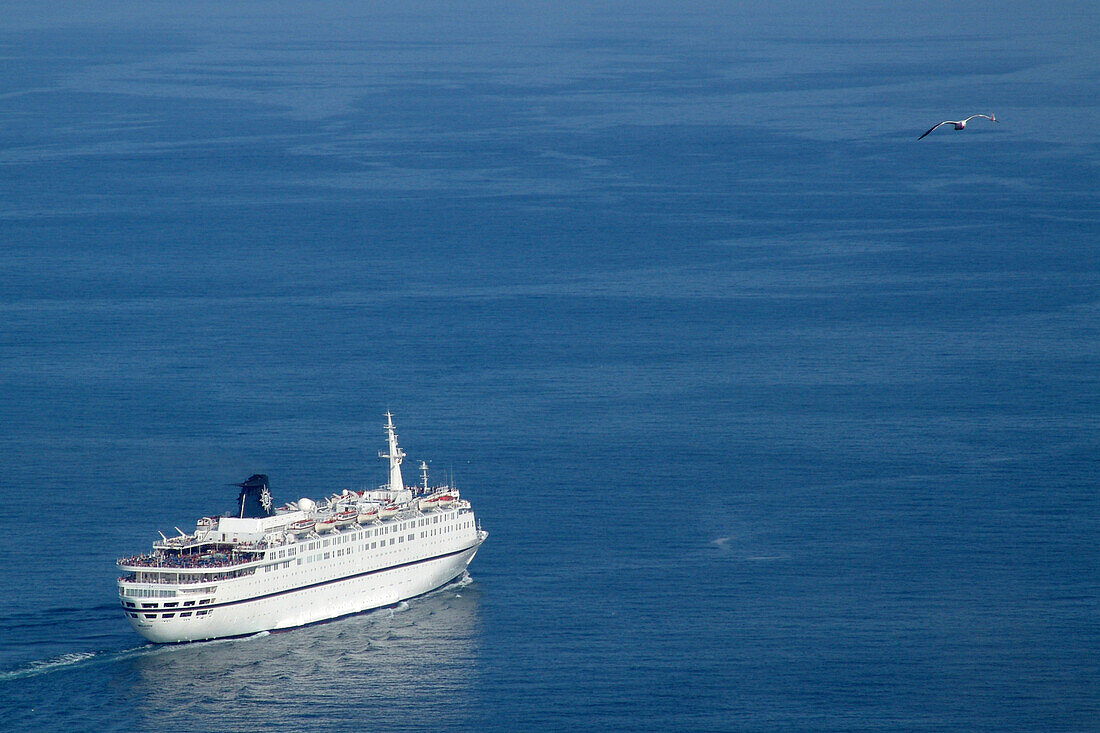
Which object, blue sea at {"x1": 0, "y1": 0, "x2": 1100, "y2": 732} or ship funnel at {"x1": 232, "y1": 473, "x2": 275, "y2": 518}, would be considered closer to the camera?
blue sea at {"x1": 0, "y1": 0, "x2": 1100, "y2": 732}

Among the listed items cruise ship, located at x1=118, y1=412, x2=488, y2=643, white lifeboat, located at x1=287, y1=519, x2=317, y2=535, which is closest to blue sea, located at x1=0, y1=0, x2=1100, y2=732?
cruise ship, located at x1=118, y1=412, x2=488, y2=643

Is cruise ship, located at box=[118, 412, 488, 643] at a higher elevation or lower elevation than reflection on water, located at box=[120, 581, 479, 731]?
higher

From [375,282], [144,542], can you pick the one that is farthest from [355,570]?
[375,282]

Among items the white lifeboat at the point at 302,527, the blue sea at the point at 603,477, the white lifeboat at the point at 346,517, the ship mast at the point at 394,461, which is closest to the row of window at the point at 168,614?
the blue sea at the point at 603,477

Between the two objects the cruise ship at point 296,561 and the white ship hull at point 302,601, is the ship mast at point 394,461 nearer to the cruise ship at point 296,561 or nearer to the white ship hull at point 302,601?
the cruise ship at point 296,561

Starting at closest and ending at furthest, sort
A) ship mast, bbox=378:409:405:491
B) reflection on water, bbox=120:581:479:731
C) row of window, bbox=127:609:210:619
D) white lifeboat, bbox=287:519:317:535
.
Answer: reflection on water, bbox=120:581:479:731 → row of window, bbox=127:609:210:619 → white lifeboat, bbox=287:519:317:535 → ship mast, bbox=378:409:405:491

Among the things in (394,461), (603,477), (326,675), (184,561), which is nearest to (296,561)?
(184,561)

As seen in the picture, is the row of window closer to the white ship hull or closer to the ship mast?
the white ship hull
